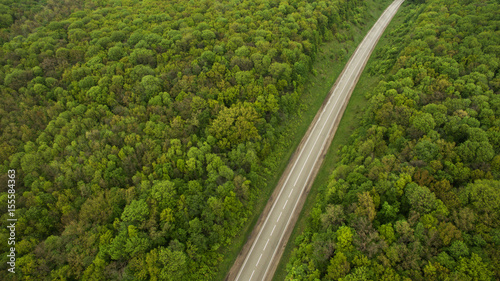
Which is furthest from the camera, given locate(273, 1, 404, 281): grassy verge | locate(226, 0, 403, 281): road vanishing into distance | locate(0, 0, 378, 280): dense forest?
locate(273, 1, 404, 281): grassy verge

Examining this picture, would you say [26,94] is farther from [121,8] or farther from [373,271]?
[373,271]

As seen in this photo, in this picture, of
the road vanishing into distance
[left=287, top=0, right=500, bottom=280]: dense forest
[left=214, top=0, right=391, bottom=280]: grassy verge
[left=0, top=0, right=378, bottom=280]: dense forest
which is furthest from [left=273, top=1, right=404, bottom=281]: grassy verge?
[left=0, top=0, right=378, bottom=280]: dense forest

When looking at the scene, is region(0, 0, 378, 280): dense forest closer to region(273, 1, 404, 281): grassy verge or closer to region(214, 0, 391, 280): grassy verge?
region(214, 0, 391, 280): grassy verge

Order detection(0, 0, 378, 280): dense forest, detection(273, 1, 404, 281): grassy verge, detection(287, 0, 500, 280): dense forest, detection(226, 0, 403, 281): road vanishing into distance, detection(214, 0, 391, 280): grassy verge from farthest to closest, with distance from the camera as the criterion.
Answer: detection(214, 0, 391, 280): grassy verge, detection(273, 1, 404, 281): grassy verge, detection(226, 0, 403, 281): road vanishing into distance, detection(0, 0, 378, 280): dense forest, detection(287, 0, 500, 280): dense forest

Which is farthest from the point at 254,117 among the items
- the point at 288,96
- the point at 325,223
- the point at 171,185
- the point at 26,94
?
the point at 26,94

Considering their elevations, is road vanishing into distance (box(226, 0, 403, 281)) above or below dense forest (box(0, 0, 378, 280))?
below

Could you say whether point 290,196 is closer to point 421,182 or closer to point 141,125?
point 421,182
